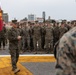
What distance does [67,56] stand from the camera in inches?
73.6

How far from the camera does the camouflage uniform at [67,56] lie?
186 centimetres

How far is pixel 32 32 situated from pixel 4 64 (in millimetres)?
6626

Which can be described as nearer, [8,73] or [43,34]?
[8,73]

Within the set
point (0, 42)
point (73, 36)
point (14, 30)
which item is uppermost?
point (73, 36)

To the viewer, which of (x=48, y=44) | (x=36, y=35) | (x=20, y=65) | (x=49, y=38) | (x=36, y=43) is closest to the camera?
(x=20, y=65)

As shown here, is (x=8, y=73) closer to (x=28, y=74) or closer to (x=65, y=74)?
(x=28, y=74)

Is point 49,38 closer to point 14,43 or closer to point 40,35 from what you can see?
point 40,35

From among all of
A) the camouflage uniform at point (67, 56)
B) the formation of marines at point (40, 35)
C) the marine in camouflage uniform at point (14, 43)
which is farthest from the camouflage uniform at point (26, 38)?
the camouflage uniform at point (67, 56)

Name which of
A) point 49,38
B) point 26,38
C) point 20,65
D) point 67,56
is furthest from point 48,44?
point 67,56

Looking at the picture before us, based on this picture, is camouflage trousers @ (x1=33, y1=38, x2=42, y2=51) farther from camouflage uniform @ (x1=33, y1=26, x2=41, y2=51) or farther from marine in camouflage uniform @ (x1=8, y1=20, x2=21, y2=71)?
marine in camouflage uniform @ (x1=8, y1=20, x2=21, y2=71)

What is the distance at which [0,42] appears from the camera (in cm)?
2238

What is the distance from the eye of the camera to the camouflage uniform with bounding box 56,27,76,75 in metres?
1.86

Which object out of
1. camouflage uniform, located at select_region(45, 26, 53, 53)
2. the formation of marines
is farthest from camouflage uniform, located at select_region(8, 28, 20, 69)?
camouflage uniform, located at select_region(45, 26, 53, 53)

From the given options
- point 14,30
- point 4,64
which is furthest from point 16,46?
point 4,64
